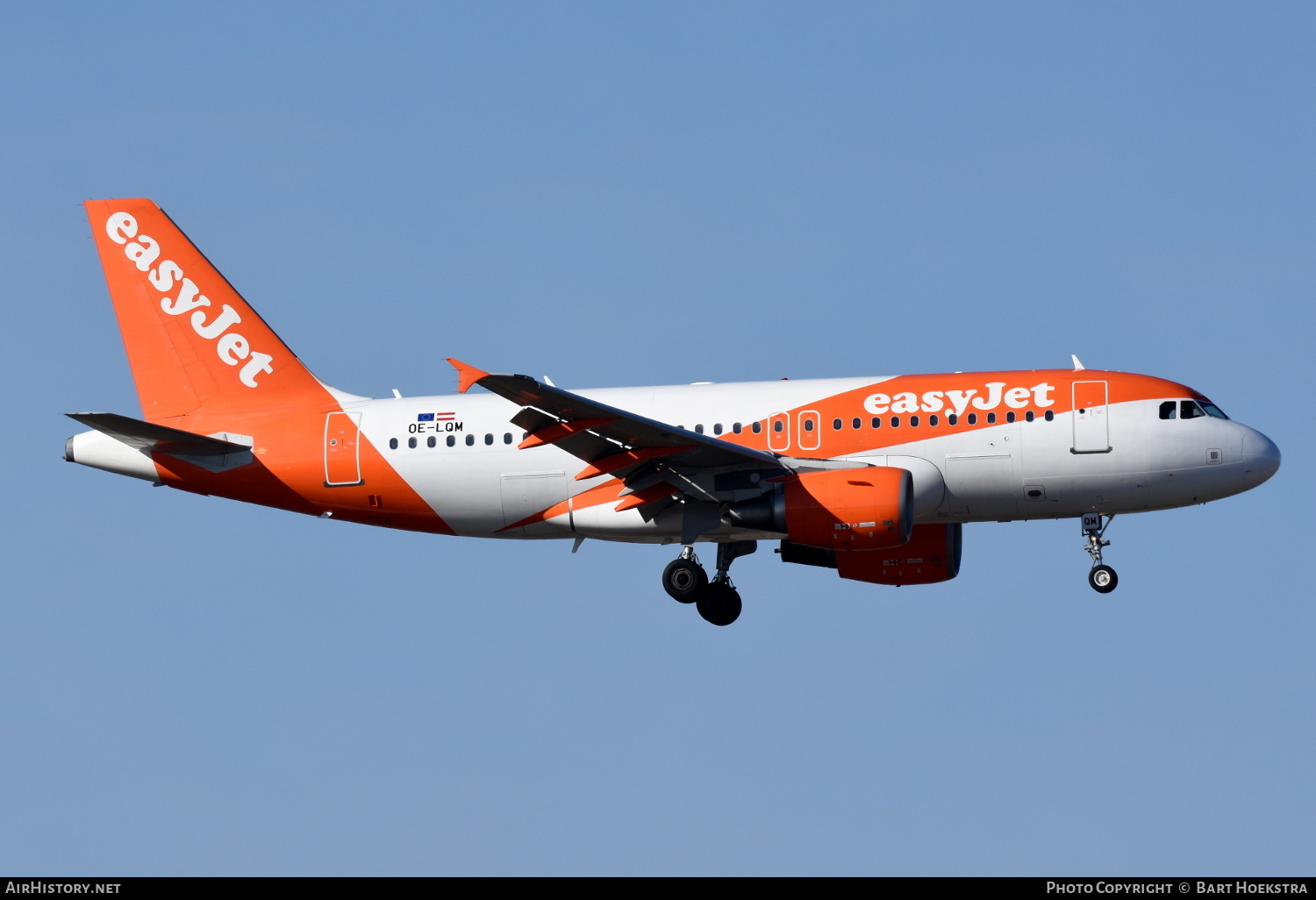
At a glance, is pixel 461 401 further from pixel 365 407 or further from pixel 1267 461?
pixel 1267 461

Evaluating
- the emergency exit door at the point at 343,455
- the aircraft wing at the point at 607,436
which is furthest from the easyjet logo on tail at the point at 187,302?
the aircraft wing at the point at 607,436

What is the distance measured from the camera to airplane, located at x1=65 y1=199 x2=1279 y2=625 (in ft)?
128

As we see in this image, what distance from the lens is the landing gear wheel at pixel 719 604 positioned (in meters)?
42.1

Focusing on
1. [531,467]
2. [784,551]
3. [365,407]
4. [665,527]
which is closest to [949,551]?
[784,551]

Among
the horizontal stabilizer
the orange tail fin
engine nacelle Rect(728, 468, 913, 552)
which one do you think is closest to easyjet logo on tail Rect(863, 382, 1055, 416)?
engine nacelle Rect(728, 468, 913, 552)

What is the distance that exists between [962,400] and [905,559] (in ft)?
16.7

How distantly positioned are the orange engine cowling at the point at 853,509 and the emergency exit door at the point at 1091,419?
3862 millimetres

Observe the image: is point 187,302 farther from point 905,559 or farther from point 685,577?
point 905,559

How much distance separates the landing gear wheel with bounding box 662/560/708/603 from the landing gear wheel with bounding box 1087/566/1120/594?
8.61 m

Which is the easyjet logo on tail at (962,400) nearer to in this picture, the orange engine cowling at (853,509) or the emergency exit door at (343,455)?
the orange engine cowling at (853,509)

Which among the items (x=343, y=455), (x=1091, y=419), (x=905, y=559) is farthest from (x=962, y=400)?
(x=343, y=455)

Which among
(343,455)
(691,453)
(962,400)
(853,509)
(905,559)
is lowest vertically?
(905,559)

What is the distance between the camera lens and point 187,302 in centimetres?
4478

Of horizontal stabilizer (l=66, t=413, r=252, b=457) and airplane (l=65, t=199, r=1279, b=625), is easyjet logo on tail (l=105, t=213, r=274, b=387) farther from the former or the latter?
horizontal stabilizer (l=66, t=413, r=252, b=457)
